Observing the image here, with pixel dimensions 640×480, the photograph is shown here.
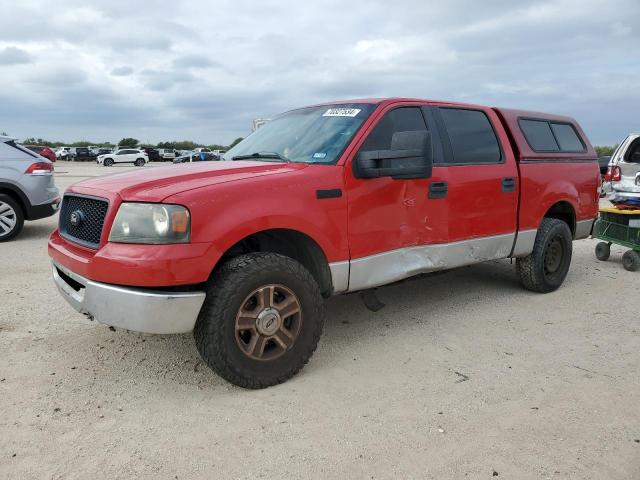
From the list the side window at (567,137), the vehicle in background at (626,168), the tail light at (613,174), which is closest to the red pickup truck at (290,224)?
the side window at (567,137)

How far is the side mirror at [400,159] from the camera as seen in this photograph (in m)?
3.41

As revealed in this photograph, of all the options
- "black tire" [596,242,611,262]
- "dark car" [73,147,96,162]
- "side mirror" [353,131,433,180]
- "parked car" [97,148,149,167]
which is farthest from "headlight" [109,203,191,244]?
"dark car" [73,147,96,162]

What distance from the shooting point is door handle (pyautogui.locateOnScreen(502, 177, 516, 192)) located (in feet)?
15.5

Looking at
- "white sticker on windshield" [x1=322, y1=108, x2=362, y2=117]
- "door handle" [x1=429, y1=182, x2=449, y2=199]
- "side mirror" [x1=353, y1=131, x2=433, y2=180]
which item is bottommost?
"door handle" [x1=429, y1=182, x2=449, y2=199]

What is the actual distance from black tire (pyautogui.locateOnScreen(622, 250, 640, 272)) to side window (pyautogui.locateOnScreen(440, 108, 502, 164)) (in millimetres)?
2870

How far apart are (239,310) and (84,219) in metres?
1.19

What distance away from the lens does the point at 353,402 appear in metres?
3.06

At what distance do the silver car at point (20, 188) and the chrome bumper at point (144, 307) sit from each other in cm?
599

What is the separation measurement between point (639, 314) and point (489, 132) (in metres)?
2.13

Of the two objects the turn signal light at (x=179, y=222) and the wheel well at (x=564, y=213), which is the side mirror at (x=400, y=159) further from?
the wheel well at (x=564, y=213)

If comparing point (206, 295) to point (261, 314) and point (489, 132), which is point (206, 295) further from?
point (489, 132)

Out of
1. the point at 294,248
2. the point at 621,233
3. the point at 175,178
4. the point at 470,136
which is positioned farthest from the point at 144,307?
the point at 621,233

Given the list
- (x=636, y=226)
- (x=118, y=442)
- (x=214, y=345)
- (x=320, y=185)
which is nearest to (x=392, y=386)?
(x=214, y=345)

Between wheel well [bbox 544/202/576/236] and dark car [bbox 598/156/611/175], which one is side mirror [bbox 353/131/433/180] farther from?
dark car [bbox 598/156/611/175]
